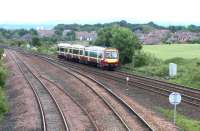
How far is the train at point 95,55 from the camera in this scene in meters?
55.8

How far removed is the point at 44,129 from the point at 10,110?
766cm

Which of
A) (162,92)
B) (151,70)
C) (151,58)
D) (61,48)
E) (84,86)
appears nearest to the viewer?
(162,92)

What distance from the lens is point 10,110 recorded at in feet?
99.5

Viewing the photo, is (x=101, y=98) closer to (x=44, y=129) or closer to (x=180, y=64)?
(x=44, y=129)

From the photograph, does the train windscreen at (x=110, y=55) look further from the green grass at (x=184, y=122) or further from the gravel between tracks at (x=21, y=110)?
the green grass at (x=184, y=122)

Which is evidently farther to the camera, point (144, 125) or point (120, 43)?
point (120, 43)

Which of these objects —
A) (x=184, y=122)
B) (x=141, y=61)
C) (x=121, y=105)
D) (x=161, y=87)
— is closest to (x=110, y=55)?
(x=141, y=61)

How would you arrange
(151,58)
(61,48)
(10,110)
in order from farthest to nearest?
1. (61,48)
2. (151,58)
3. (10,110)

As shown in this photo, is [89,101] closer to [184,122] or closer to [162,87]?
[162,87]

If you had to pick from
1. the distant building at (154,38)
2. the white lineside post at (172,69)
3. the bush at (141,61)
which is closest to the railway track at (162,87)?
the white lineside post at (172,69)

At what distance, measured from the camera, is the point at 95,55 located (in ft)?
193

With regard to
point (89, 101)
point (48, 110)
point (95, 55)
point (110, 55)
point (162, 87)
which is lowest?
point (162, 87)

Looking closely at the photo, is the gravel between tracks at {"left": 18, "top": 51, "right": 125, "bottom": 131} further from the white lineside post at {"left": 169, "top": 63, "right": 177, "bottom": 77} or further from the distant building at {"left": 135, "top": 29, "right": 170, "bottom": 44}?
the distant building at {"left": 135, "top": 29, "right": 170, "bottom": 44}

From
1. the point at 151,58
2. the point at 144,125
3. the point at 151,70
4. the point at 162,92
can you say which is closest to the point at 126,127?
the point at 144,125
